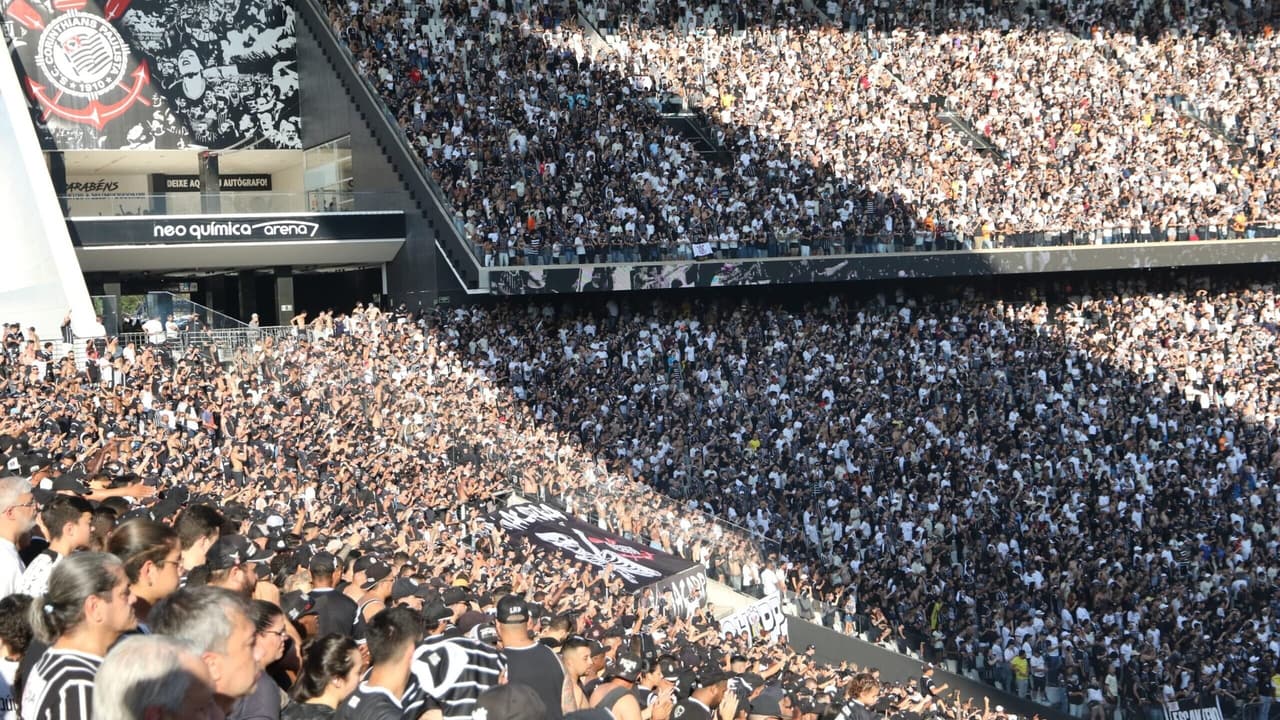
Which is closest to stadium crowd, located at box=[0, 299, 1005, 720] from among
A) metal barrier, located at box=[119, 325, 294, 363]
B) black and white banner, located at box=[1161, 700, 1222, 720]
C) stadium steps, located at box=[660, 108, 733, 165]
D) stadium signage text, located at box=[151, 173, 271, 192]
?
metal barrier, located at box=[119, 325, 294, 363]

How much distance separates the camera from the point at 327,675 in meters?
5.25

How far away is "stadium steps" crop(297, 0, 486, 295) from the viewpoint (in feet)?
100

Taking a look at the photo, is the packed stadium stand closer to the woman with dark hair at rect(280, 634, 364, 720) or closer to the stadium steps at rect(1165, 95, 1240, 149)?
the stadium steps at rect(1165, 95, 1240, 149)

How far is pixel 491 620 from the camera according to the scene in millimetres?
8031

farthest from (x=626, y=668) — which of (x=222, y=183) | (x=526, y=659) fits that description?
(x=222, y=183)

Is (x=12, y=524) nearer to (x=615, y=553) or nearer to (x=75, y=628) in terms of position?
(x=75, y=628)

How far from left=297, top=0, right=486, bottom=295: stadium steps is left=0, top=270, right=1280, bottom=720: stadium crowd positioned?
113cm

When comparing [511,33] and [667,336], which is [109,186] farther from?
[667,336]

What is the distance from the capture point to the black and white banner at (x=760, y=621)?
2020 cm

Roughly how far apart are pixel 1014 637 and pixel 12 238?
17355 millimetres

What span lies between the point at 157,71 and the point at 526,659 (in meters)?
32.3

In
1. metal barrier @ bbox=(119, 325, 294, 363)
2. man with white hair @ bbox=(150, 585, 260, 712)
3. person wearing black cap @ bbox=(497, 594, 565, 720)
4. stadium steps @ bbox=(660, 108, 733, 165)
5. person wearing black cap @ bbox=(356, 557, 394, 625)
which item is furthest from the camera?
stadium steps @ bbox=(660, 108, 733, 165)

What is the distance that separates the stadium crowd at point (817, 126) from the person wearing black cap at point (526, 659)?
80.3 feet

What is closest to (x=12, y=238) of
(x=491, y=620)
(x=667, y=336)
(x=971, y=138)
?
(x=667, y=336)
